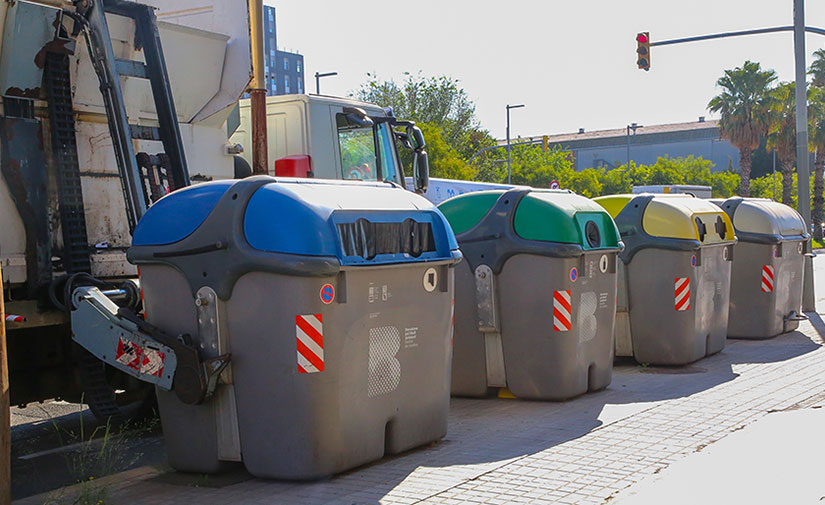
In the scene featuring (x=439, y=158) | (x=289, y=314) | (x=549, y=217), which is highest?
(x=439, y=158)

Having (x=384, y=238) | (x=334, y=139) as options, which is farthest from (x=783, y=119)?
(x=384, y=238)

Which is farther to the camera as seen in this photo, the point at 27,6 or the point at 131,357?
the point at 27,6

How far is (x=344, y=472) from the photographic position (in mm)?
5770

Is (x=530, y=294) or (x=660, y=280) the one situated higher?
(x=530, y=294)

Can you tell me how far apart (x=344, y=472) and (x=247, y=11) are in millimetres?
4211

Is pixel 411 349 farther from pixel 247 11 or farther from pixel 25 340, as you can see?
pixel 247 11

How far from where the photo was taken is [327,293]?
5.44 m

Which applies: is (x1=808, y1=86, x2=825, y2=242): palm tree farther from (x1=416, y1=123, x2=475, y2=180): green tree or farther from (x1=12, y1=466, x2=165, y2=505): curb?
(x1=12, y1=466, x2=165, y2=505): curb

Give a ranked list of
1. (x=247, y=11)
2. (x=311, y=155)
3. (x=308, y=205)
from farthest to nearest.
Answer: (x=311, y=155)
(x=247, y=11)
(x=308, y=205)

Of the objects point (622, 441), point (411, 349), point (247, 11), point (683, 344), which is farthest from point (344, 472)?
point (683, 344)

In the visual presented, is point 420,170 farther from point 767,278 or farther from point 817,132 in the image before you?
point 817,132

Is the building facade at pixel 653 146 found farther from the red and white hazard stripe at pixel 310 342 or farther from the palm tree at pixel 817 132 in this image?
the red and white hazard stripe at pixel 310 342

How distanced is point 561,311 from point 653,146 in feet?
281

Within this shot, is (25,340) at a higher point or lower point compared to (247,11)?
lower
